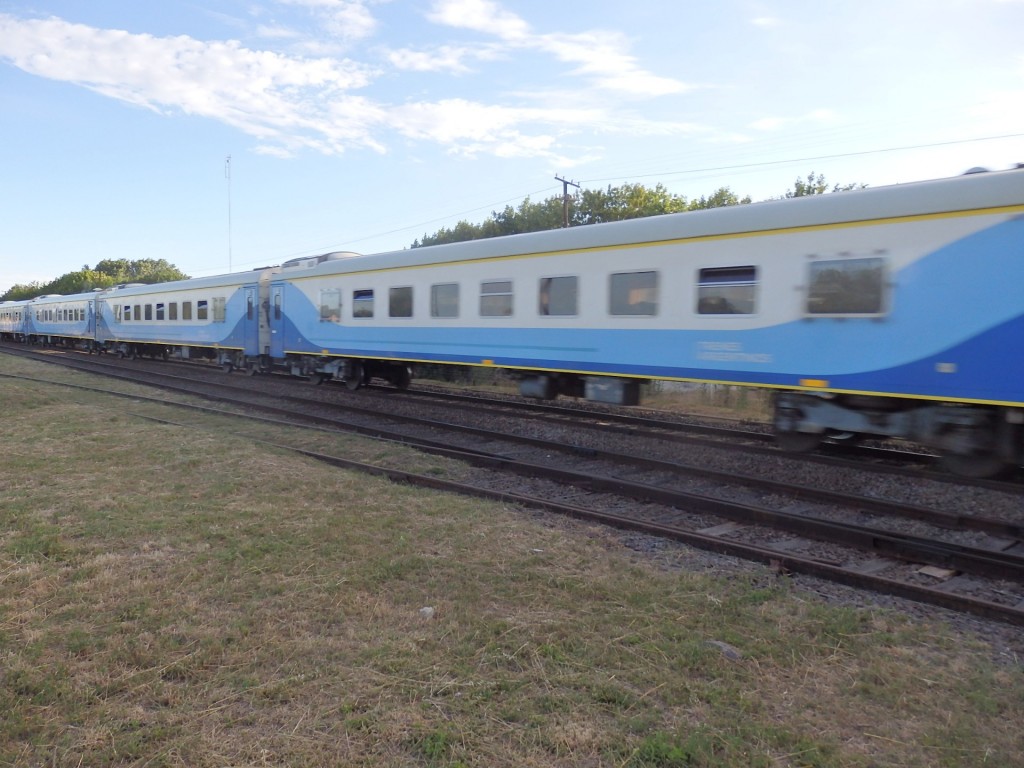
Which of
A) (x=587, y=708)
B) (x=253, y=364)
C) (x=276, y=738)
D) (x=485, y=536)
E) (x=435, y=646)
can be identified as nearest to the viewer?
(x=276, y=738)

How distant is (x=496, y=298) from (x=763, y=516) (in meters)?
7.28

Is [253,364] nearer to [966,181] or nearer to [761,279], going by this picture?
[761,279]

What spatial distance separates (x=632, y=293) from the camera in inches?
429

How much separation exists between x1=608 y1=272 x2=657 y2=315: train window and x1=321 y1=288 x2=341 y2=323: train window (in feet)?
26.9

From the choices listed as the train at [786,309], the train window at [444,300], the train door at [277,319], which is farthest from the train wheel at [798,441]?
the train door at [277,319]

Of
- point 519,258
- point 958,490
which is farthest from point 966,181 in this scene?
point 519,258

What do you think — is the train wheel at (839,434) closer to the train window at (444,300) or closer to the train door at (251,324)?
the train window at (444,300)

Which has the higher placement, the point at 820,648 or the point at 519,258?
the point at 519,258

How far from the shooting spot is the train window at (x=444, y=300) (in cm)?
1397

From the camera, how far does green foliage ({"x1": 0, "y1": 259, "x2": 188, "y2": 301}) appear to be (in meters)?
87.4

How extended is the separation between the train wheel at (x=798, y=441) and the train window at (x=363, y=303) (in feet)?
31.3

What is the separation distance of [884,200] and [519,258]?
6008 millimetres

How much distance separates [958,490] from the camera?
8000 mm

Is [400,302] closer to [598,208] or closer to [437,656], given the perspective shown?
[437,656]
